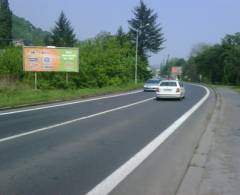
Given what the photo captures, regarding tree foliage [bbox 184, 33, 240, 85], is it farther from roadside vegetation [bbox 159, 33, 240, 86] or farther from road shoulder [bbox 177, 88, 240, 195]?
road shoulder [bbox 177, 88, 240, 195]

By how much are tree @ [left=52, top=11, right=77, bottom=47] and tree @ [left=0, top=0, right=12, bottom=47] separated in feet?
42.4

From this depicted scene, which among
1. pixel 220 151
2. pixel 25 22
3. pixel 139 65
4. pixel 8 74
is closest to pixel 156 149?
pixel 220 151

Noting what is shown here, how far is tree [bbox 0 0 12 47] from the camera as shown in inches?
4200

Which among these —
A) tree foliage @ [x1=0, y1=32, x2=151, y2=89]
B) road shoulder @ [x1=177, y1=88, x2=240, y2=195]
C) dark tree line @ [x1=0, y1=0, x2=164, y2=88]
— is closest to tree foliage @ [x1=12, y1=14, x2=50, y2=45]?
dark tree line @ [x1=0, y1=0, x2=164, y2=88]

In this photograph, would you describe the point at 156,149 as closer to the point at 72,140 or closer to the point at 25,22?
the point at 72,140

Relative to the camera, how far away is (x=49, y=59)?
4719 cm

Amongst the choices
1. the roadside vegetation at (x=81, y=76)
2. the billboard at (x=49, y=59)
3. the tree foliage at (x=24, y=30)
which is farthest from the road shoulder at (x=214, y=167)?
the tree foliage at (x=24, y=30)

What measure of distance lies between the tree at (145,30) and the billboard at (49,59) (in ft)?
226

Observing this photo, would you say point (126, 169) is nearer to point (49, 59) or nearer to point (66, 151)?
point (66, 151)

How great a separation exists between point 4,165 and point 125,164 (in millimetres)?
2160

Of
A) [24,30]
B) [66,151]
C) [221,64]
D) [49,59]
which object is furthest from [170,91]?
[24,30]

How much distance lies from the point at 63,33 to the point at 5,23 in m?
16.6

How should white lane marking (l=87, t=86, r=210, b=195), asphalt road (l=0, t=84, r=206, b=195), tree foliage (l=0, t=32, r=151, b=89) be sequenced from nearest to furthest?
white lane marking (l=87, t=86, r=210, b=195) < asphalt road (l=0, t=84, r=206, b=195) < tree foliage (l=0, t=32, r=151, b=89)

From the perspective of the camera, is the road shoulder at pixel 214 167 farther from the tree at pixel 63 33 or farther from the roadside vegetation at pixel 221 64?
the tree at pixel 63 33
